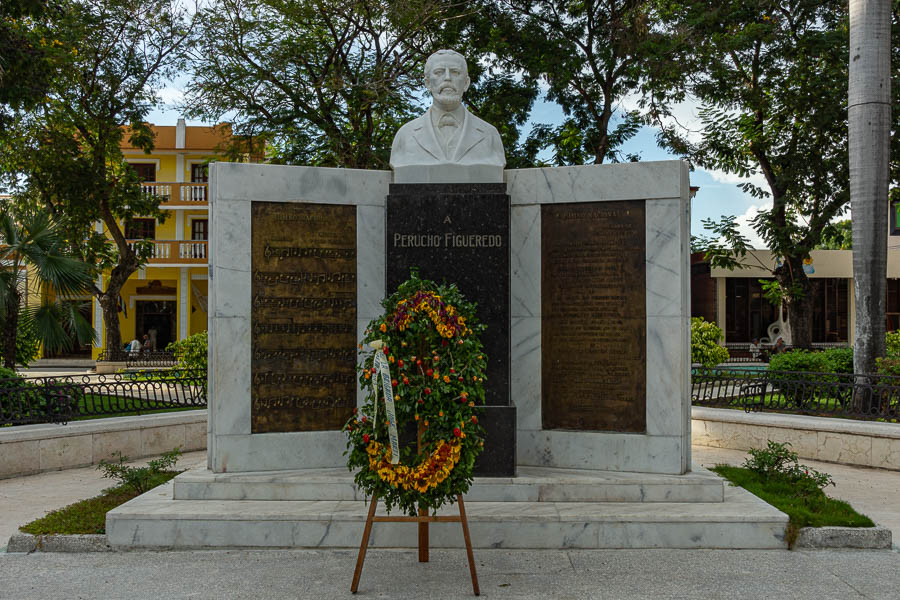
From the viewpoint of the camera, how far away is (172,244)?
3406 cm

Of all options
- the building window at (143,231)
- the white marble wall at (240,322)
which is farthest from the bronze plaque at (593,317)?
the building window at (143,231)

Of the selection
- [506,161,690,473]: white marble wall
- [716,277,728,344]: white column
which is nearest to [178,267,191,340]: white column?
[716,277,728,344]: white column

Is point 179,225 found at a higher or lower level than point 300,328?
higher

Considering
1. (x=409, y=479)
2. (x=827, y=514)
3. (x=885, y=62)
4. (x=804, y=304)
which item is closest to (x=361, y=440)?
(x=409, y=479)

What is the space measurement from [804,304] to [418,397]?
716 inches

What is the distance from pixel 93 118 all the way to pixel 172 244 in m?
14.0

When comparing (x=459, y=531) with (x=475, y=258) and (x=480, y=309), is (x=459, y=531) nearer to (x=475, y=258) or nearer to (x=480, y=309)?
(x=480, y=309)

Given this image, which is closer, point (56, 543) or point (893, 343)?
point (56, 543)

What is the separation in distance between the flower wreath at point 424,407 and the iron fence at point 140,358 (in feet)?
69.5

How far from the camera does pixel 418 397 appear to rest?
4.93 m

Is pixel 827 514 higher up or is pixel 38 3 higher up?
pixel 38 3

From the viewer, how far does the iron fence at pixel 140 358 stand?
2406 cm

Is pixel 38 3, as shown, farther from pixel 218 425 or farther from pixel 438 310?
pixel 438 310

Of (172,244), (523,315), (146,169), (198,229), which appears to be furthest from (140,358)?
(523,315)
